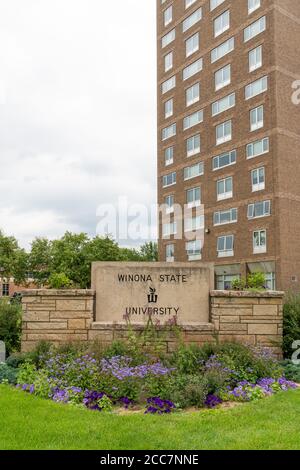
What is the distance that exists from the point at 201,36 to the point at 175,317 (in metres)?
47.1

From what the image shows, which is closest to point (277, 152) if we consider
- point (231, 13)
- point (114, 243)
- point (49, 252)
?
point (231, 13)

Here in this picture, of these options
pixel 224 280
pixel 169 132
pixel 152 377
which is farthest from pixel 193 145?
pixel 152 377

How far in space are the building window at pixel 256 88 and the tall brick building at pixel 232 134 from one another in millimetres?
87

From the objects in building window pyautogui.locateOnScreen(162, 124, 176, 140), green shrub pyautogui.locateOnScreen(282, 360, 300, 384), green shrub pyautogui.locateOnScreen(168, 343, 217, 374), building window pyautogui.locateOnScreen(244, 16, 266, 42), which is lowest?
green shrub pyautogui.locateOnScreen(282, 360, 300, 384)

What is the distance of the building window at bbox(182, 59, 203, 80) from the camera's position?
2066 inches

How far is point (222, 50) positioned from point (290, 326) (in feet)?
143

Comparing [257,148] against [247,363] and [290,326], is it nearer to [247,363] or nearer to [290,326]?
[290,326]

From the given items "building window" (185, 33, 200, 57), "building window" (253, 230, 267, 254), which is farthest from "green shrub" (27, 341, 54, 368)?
"building window" (185, 33, 200, 57)

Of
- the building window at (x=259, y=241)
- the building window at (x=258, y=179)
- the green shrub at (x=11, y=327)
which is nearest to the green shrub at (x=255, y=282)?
the green shrub at (x=11, y=327)

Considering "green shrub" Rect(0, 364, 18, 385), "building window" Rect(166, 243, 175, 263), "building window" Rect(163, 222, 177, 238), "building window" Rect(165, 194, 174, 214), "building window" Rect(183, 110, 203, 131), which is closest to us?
"green shrub" Rect(0, 364, 18, 385)

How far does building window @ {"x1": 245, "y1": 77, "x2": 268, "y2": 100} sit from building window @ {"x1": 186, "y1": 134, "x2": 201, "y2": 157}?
24.8 feet

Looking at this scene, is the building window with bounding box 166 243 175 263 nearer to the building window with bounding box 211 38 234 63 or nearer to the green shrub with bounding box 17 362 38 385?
the building window with bounding box 211 38 234 63

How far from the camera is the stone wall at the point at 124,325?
1077 cm

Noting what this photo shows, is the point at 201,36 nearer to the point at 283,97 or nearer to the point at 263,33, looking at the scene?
the point at 263,33
